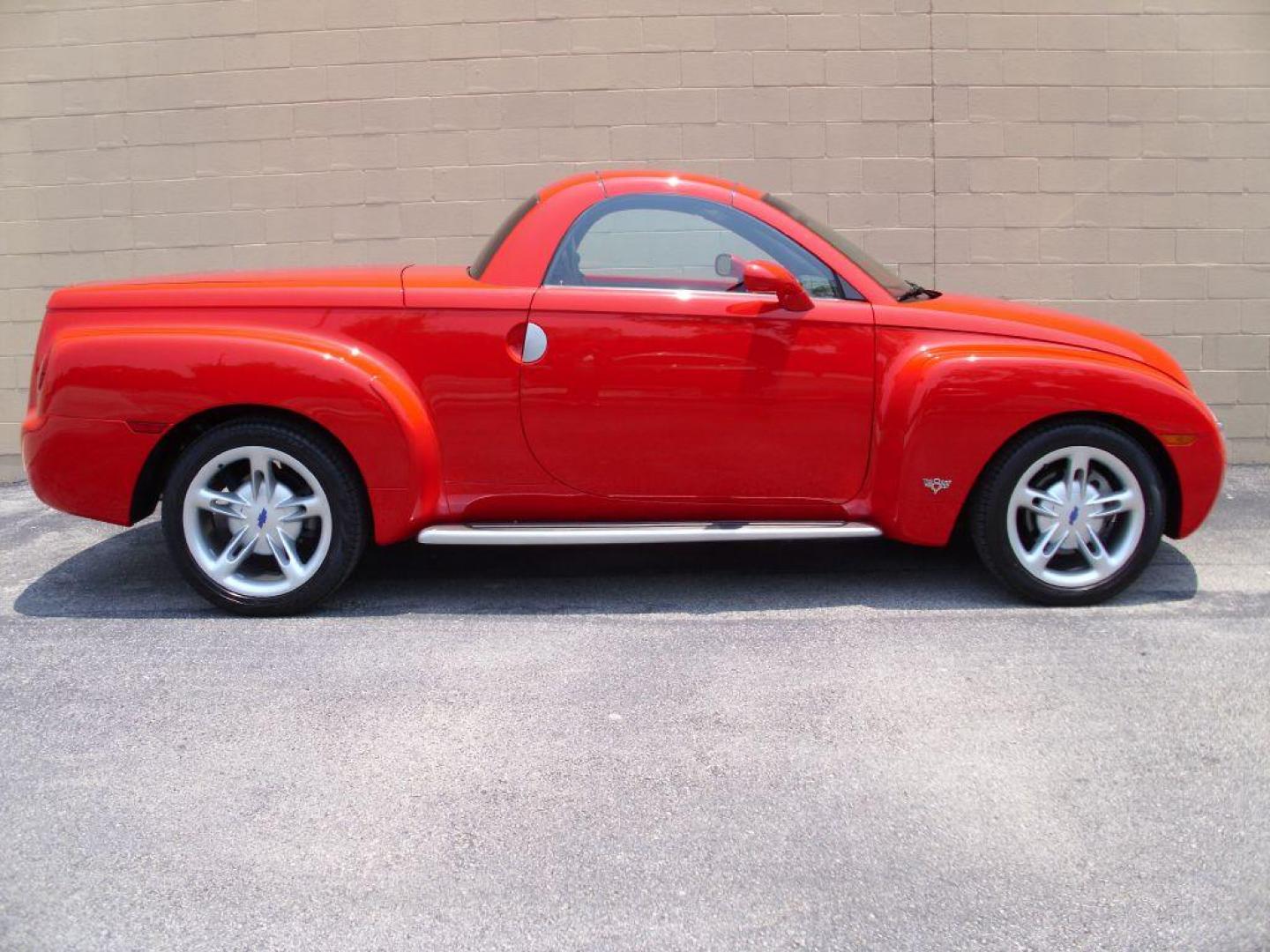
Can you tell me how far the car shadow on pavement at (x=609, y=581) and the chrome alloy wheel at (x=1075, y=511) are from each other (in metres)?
0.21

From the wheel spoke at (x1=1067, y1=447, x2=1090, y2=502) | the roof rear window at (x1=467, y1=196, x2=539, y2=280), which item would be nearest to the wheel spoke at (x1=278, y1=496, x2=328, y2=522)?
the roof rear window at (x1=467, y1=196, x2=539, y2=280)

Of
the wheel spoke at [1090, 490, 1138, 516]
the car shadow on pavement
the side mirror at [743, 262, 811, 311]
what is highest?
the side mirror at [743, 262, 811, 311]

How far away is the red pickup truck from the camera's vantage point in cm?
470

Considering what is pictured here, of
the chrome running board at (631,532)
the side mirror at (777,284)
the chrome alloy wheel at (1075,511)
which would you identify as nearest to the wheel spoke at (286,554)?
the chrome running board at (631,532)

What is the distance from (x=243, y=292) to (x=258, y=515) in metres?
0.83

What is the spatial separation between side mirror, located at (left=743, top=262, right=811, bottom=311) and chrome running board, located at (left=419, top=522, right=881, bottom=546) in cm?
82

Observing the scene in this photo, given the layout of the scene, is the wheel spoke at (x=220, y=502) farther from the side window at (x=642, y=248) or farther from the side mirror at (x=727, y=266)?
the side mirror at (x=727, y=266)

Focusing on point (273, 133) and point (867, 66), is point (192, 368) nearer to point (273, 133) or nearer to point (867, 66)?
point (273, 133)

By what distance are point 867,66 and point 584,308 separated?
3.43 m

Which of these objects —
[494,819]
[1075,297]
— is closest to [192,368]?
[494,819]

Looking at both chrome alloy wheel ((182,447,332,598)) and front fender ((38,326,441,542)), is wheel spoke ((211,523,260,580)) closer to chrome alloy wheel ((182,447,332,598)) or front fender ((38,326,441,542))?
chrome alloy wheel ((182,447,332,598))

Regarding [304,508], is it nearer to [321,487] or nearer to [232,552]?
[321,487]

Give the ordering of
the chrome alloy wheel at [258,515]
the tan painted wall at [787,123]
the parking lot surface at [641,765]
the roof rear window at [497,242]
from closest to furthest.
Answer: the parking lot surface at [641,765] < the chrome alloy wheel at [258,515] < the roof rear window at [497,242] < the tan painted wall at [787,123]

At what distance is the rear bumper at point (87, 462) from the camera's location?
472 cm
